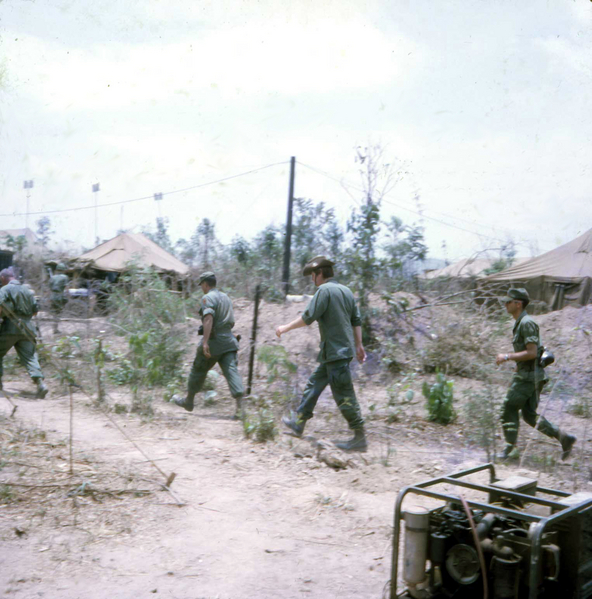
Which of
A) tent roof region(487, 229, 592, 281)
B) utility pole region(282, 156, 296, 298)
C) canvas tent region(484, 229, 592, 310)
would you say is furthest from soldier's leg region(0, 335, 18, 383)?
tent roof region(487, 229, 592, 281)

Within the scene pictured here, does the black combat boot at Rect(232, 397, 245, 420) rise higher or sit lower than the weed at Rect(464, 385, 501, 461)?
lower

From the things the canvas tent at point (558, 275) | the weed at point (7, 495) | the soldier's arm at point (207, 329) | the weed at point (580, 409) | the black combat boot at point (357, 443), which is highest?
the canvas tent at point (558, 275)

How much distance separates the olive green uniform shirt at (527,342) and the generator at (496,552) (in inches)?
121

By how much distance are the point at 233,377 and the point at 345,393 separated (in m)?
1.95

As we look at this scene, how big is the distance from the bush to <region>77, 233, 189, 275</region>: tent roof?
13885 millimetres

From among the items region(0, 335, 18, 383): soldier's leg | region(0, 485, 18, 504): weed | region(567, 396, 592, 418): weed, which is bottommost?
region(0, 485, 18, 504): weed

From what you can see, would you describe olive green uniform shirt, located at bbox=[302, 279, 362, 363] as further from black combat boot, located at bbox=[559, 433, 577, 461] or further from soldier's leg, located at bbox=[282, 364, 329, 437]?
black combat boot, located at bbox=[559, 433, 577, 461]

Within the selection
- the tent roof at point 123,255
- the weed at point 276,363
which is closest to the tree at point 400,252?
the weed at point 276,363

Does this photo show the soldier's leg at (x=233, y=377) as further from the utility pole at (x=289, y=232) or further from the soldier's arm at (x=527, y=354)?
the utility pole at (x=289, y=232)

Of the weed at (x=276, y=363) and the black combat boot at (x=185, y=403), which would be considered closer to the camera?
the black combat boot at (x=185, y=403)

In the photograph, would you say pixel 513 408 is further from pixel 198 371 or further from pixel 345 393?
pixel 198 371

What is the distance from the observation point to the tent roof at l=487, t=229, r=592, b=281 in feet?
59.6

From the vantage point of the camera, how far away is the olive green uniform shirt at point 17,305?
7.96 m

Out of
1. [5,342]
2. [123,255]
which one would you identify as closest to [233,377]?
[5,342]
